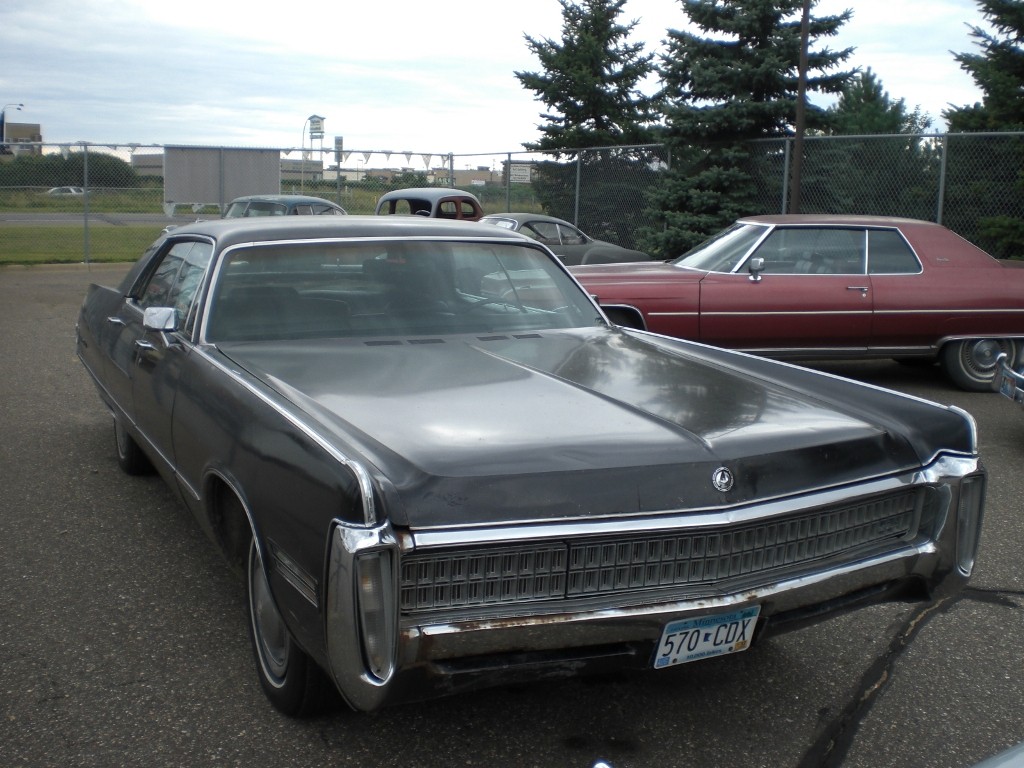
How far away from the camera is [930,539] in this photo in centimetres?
308

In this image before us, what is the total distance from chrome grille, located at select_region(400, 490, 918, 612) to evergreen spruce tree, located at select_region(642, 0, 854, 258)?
13962 mm

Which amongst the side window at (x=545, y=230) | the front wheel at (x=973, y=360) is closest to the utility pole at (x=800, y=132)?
the side window at (x=545, y=230)

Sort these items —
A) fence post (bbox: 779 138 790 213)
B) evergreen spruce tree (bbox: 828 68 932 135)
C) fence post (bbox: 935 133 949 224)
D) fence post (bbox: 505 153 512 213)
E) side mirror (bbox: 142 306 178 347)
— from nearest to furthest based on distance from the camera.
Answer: side mirror (bbox: 142 306 178 347)
fence post (bbox: 935 133 949 224)
fence post (bbox: 779 138 790 213)
fence post (bbox: 505 153 512 213)
evergreen spruce tree (bbox: 828 68 932 135)

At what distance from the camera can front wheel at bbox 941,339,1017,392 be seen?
875 cm

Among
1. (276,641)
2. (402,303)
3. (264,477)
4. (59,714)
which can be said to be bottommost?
(59,714)

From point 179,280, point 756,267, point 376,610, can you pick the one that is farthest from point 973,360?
point 376,610

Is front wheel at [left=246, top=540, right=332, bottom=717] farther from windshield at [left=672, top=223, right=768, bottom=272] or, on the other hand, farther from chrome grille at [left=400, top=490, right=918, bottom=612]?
windshield at [left=672, top=223, right=768, bottom=272]

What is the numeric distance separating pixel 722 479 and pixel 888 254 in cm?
687

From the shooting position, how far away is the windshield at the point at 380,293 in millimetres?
4078

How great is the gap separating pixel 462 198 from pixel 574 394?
47.7 feet

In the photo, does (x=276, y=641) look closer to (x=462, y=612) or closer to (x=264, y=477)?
(x=264, y=477)

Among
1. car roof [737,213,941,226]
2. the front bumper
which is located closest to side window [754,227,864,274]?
car roof [737,213,941,226]

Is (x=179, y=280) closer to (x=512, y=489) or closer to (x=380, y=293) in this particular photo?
(x=380, y=293)

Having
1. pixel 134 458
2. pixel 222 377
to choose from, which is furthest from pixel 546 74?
pixel 222 377
